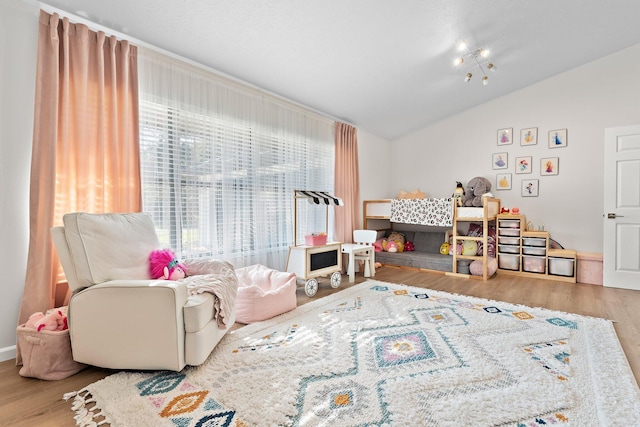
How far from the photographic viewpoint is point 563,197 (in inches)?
166

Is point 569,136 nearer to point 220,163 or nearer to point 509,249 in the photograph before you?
point 509,249

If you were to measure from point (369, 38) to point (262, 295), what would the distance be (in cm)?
245

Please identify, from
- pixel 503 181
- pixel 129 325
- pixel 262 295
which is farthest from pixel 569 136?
pixel 129 325

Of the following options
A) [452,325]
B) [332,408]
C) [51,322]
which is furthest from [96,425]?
[452,325]

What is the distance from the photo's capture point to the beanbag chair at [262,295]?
2.45 meters

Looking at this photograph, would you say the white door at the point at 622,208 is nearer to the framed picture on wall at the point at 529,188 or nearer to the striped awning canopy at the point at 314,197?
the framed picture on wall at the point at 529,188

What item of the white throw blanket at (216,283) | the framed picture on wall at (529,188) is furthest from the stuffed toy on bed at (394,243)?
the white throw blanket at (216,283)

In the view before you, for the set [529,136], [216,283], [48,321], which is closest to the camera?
[48,321]

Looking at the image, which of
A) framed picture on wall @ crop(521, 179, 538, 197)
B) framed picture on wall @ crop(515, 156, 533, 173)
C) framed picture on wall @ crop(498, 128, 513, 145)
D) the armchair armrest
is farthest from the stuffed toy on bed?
the armchair armrest

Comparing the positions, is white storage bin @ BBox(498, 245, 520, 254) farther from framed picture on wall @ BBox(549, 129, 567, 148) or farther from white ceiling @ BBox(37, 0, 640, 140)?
white ceiling @ BBox(37, 0, 640, 140)

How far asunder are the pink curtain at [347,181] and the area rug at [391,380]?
2.17 m

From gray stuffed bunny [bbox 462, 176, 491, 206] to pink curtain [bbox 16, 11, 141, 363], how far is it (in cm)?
429

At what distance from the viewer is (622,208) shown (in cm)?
351

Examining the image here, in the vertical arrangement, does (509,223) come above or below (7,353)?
above
